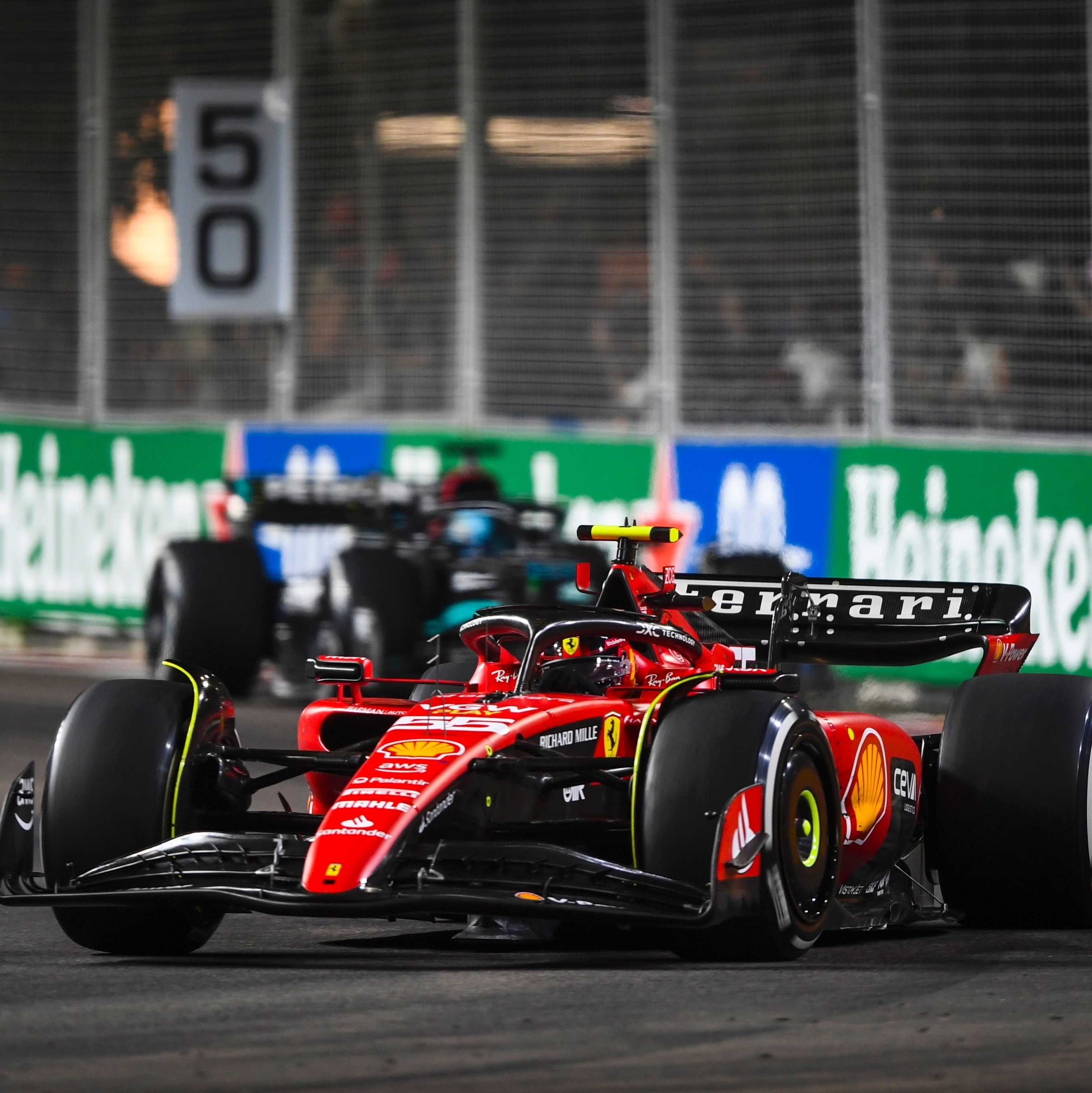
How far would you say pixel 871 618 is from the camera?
796cm

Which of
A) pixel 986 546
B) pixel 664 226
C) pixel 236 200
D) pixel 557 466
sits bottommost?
pixel 986 546

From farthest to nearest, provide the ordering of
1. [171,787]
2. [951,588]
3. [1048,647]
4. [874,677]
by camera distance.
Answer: [874,677]
[1048,647]
[951,588]
[171,787]

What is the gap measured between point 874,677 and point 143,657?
543 centimetres

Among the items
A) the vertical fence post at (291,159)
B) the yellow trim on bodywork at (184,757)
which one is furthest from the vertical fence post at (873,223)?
the yellow trim on bodywork at (184,757)

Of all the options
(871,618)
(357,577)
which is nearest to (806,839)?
(871,618)

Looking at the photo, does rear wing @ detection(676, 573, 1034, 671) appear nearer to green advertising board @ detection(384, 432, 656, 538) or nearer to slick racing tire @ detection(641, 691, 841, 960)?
slick racing tire @ detection(641, 691, 841, 960)

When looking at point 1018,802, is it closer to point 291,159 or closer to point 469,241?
point 469,241

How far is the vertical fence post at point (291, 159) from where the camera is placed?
17641 mm

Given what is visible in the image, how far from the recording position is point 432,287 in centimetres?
1712

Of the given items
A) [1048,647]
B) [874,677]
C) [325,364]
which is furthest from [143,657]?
[1048,647]

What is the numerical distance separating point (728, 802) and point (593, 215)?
35.7 feet

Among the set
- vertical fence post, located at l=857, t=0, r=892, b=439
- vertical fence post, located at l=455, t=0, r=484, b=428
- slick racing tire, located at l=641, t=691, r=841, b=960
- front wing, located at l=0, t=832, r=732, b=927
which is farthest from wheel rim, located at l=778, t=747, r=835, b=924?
vertical fence post, located at l=455, t=0, r=484, b=428

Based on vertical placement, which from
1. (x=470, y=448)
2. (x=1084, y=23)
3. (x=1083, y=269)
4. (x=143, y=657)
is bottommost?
(x=143, y=657)

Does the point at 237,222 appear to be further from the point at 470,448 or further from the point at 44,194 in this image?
the point at 470,448
